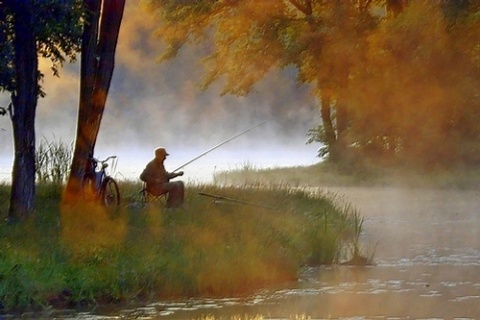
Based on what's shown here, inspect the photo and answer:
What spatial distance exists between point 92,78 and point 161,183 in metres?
2.30

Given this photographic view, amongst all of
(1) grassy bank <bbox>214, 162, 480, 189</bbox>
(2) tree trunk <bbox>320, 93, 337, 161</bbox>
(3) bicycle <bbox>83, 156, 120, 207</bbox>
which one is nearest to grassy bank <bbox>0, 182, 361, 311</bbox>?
(3) bicycle <bbox>83, 156, 120, 207</bbox>

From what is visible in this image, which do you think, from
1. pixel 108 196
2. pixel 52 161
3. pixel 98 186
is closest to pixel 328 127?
pixel 52 161

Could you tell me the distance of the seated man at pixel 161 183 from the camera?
1902 centimetres

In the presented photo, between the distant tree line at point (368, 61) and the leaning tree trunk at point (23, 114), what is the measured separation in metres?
18.9

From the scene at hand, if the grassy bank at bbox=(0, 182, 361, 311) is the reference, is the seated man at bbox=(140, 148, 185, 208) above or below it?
above

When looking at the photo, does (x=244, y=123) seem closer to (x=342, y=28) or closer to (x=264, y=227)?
(x=342, y=28)

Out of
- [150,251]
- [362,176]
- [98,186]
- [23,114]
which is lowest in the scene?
[150,251]

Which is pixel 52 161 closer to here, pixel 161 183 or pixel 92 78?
pixel 92 78

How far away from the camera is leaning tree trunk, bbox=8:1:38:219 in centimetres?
1722

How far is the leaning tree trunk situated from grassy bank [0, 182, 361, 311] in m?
0.42

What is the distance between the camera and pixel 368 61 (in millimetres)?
37719

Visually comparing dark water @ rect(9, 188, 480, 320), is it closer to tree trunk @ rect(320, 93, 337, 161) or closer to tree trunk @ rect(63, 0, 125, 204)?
tree trunk @ rect(63, 0, 125, 204)

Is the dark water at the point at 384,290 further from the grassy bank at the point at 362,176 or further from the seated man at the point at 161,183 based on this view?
the grassy bank at the point at 362,176

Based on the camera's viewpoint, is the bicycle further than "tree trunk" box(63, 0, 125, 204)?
Yes
